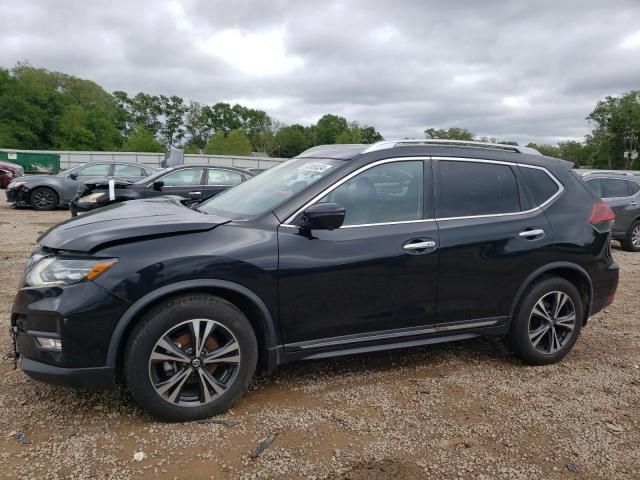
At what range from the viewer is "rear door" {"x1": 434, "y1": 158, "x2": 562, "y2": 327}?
3.56 meters

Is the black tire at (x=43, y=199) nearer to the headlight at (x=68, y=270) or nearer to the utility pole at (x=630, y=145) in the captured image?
the headlight at (x=68, y=270)

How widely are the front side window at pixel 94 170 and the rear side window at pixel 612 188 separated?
1285 centimetres

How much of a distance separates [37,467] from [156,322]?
89 cm

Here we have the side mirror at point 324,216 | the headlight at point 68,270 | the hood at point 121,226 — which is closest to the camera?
the headlight at point 68,270

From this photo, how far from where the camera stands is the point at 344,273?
10.5 feet

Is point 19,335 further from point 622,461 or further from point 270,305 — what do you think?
point 622,461

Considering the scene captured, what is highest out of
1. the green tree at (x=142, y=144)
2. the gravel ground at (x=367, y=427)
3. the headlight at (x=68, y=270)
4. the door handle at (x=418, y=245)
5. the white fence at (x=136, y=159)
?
the green tree at (x=142, y=144)

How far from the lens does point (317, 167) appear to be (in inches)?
142

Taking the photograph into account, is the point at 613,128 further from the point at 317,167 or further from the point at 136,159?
the point at 317,167

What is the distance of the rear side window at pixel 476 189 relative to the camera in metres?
3.65

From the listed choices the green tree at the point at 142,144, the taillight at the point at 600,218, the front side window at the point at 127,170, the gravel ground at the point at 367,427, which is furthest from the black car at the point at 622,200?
the green tree at the point at 142,144

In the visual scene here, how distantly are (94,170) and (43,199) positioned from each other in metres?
1.66

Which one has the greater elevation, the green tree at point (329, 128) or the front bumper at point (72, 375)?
the green tree at point (329, 128)

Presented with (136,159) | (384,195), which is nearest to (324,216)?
(384,195)
